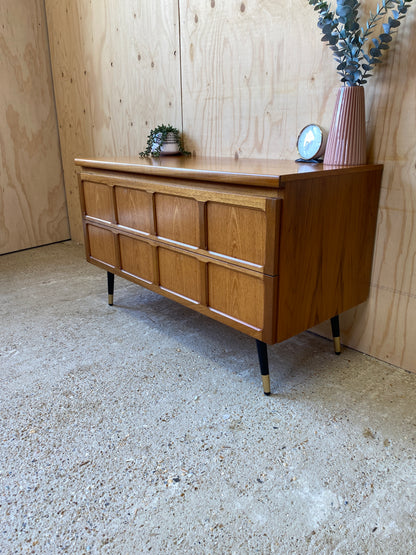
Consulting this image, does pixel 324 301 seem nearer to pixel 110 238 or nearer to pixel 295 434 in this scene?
pixel 295 434

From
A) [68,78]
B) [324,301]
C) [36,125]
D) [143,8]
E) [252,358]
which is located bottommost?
[252,358]

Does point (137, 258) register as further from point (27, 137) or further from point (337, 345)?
point (27, 137)

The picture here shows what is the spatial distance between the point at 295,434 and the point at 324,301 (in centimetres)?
45

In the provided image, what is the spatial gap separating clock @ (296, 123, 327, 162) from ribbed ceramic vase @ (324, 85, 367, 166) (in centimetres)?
10

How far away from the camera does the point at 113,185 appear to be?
182 cm

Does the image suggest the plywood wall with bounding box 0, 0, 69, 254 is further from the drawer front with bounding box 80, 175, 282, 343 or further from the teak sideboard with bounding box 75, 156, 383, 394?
the teak sideboard with bounding box 75, 156, 383, 394

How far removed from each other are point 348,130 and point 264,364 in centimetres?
82

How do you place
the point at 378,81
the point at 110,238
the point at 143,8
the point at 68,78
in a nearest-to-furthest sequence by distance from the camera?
the point at 378,81
the point at 110,238
the point at 143,8
the point at 68,78

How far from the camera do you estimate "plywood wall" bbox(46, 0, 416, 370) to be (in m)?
1.44

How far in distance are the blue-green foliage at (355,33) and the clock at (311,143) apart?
19cm

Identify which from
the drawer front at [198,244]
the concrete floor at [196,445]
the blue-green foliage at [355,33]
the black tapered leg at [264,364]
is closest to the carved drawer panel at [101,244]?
the drawer front at [198,244]

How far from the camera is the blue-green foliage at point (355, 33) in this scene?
1.29 m

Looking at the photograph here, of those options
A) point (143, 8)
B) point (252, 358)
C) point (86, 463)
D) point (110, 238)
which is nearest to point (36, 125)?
point (143, 8)

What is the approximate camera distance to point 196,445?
122 cm
